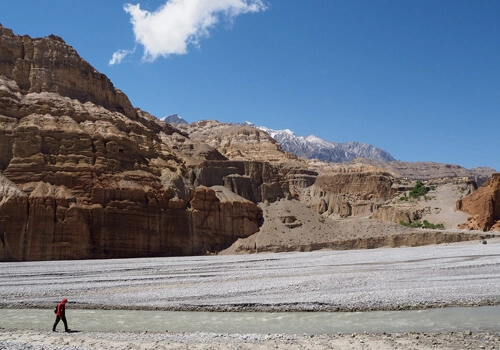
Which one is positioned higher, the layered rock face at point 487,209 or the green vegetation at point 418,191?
the green vegetation at point 418,191

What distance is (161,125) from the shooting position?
112750mm

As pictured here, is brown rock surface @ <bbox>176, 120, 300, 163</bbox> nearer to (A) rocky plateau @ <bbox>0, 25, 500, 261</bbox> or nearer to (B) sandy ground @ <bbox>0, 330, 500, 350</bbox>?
(A) rocky plateau @ <bbox>0, 25, 500, 261</bbox>

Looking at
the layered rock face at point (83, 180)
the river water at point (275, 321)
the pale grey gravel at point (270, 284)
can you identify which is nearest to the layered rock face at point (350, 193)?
the layered rock face at point (83, 180)

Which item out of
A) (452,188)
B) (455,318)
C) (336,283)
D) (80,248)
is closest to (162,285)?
(336,283)

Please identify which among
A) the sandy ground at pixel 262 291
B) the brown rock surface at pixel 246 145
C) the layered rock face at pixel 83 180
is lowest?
the sandy ground at pixel 262 291

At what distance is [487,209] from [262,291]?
54.5 m

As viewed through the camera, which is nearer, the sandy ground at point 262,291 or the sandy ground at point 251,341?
the sandy ground at point 251,341

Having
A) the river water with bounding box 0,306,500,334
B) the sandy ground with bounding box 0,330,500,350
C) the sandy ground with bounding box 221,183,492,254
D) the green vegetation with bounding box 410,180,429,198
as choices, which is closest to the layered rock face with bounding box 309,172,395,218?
the green vegetation with bounding box 410,180,429,198

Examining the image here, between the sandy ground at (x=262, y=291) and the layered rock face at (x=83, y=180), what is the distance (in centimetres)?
905

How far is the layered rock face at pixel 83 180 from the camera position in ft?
184

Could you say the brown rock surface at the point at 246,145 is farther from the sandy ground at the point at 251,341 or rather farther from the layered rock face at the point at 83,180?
the sandy ground at the point at 251,341

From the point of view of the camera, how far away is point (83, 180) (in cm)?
6156

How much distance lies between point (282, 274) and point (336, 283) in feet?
23.5

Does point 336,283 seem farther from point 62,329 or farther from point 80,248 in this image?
point 80,248
